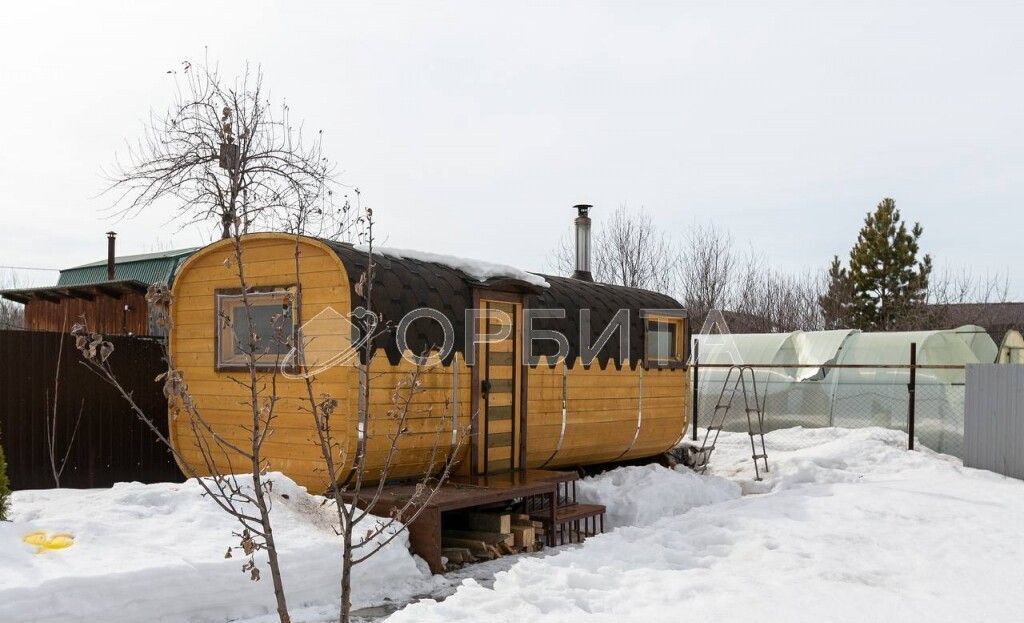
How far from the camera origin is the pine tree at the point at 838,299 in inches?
1145

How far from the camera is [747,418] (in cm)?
1452

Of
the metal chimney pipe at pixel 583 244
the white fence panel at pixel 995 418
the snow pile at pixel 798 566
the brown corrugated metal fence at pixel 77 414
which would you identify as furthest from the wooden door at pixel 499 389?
the white fence panel at pixel 995 418

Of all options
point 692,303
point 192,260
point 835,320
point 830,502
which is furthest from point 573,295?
point 835,320

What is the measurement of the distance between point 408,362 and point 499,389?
1.39m

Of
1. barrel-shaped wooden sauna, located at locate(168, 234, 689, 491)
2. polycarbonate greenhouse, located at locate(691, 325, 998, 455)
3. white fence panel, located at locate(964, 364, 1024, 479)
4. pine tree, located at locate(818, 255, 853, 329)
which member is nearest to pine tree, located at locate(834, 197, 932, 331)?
pine tree, located at locate(818, 255, 853, 329)

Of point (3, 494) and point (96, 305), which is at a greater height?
point (96, 305)

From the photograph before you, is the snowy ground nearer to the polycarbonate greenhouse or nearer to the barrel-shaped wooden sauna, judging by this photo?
the barrel-shaped wooden sauna

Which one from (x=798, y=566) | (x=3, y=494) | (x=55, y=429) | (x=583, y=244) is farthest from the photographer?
(x=583, y=244)

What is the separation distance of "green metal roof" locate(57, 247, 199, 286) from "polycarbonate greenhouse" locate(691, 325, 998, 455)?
38.6ft

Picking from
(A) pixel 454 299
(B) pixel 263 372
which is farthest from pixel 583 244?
(B) pixel 263 372

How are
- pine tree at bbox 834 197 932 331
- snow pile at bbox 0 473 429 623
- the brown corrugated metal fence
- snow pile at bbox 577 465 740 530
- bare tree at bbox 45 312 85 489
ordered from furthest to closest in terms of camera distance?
pine tree at bbox 834 197 932 331 → snow pile at bbox 577 465 740 530 → bare tree at bbox 45 312 85 489 → the brown corrugated metal fence → snow pile at bbox 0 473 429 623

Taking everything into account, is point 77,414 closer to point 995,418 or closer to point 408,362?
point 408,362

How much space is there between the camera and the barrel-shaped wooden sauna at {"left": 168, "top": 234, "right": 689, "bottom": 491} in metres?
7.25

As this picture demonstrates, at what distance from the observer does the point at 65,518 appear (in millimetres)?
5664
